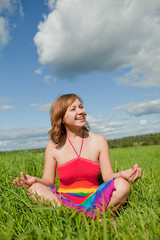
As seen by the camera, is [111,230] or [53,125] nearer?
[111,230]

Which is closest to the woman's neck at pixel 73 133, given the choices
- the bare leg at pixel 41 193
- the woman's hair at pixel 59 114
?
the woman's hair at pixel 59 114

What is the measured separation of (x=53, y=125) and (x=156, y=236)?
2242mm

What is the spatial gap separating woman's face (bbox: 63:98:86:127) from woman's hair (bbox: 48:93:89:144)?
6cm

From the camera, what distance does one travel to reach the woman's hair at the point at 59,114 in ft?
10.8

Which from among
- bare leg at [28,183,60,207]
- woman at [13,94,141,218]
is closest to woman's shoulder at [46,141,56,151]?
woman at [13,94,141,218]

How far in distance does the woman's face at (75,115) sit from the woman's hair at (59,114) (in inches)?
2.3

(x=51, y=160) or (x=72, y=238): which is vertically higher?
(x=51, y=160)

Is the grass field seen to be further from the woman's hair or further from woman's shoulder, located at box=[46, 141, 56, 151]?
the woman's hair

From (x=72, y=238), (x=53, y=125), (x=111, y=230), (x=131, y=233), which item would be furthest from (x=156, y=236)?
(x=53, y=125)

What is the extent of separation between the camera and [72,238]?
1.70 meters

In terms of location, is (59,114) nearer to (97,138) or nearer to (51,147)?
(51,147)

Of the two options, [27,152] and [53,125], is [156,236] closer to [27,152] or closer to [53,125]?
[53,125]

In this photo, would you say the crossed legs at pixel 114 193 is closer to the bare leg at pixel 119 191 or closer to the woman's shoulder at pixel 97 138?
the bare leg at pixel 119 191

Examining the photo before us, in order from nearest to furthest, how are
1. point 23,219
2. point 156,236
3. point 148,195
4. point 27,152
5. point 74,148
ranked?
point 156,236 < point 23,219 < point 148,195 < point 74,148 < point 27,152
